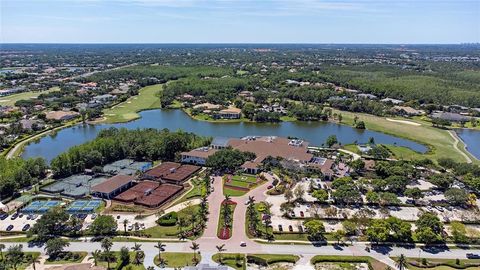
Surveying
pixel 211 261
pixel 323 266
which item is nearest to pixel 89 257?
pixel 211 261

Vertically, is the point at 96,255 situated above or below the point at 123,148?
below

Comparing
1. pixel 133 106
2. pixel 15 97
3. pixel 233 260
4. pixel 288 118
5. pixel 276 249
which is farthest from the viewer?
pixel 15 97

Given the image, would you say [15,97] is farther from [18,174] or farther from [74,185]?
[74,185]

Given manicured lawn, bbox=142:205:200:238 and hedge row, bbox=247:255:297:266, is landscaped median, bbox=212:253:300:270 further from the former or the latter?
manicured lawn, bbox=142:205:200:238

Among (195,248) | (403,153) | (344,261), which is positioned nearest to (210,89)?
(403,153)

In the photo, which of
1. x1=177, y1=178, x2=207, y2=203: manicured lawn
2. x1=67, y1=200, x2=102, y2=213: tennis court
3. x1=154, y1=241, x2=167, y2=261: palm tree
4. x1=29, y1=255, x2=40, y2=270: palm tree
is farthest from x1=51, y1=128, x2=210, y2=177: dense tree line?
x1=154, y1=241, x2=167, y2=261: palm tree

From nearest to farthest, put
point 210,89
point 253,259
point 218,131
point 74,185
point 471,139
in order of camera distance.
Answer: point 253,259 → point 74,185 → point 471,139 → point 218,131 → point 210,89

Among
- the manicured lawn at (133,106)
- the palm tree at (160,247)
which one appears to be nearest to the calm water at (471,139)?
the palm tree at (160,247)

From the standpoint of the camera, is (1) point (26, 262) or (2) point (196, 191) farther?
(2) point (196, 191)
